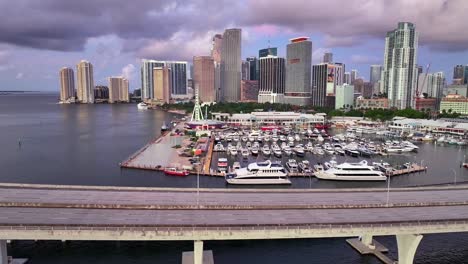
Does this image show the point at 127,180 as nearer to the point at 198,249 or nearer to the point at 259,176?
the point at 259,176

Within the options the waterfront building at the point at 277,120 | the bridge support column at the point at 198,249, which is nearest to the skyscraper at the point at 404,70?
the waterfront building at the point at 277,120

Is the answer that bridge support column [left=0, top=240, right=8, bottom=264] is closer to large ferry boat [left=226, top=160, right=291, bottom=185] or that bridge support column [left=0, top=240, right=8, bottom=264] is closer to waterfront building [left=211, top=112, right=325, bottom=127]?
large ferry boat [left=226, top=160, right=291, bottom=185]

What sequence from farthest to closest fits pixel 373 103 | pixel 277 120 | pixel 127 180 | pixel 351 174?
pixel 373 103 < pixel 277 120 < pixel 127 180 < pixel 351 174

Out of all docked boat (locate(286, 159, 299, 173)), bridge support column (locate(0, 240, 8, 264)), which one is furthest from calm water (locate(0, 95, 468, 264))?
docked boat (locate(286, 159, 299, 173))

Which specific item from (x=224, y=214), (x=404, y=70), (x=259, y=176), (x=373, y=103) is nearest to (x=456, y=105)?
(x=404, y=70)

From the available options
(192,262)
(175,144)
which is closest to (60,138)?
(175,144)
